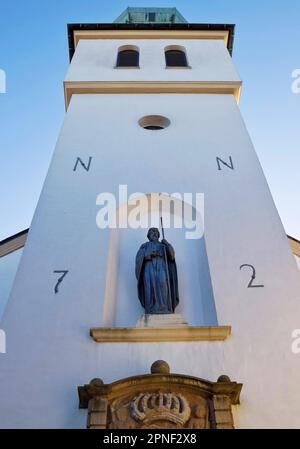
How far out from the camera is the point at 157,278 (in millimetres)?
6602

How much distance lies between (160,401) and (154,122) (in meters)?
6.30

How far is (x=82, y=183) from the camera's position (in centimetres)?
810

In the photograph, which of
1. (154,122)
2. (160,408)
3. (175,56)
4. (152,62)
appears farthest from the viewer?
(175,56)

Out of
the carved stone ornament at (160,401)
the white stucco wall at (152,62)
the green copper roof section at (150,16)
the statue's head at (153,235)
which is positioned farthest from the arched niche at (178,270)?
the green copper roof section at (150,16)

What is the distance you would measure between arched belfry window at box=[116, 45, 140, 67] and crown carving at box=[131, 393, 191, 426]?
8796mm

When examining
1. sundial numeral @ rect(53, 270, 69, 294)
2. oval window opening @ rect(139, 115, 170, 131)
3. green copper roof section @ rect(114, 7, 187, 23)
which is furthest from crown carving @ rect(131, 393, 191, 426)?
green copper roof section @ rect(114, 7, 187, 23)

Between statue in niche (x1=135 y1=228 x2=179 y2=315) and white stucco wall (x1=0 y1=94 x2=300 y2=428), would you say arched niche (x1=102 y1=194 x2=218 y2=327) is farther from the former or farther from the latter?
statue in niche (x1=135 y1=228 x2=179 y2=315)

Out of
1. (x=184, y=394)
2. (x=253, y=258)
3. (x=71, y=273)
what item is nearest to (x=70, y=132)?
(x=71, y=273)

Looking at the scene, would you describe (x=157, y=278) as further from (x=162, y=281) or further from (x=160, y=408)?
(x=160, y=408)

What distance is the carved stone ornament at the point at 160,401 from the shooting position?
15.9ft

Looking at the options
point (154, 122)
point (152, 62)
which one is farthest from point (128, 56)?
point (154, 122)

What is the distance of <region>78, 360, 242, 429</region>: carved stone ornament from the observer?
485 cm

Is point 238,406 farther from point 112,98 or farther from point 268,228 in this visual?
point 112,98

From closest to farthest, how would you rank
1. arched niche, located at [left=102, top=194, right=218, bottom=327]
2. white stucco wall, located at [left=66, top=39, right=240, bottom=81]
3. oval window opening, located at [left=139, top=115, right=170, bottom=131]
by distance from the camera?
arched niche, located at [left=102, top=194, right=218, bottom=327] < oval window opening, located at [left=139, top=115, right=170, bottom=131] < white stucco wall, located at [left=66, top=39, right=240, bottom=81]
